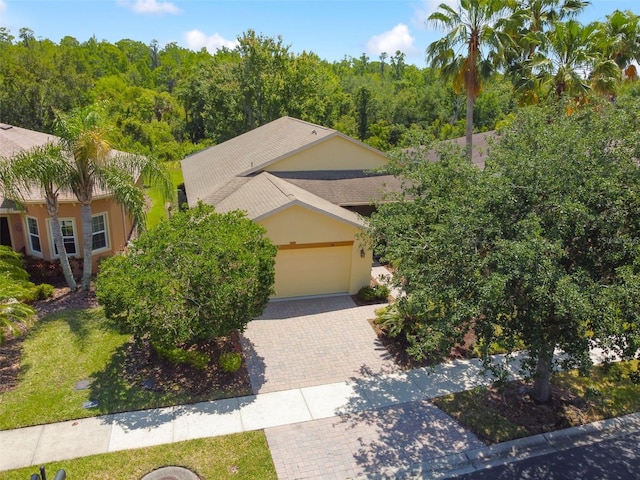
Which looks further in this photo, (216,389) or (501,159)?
(216,389)

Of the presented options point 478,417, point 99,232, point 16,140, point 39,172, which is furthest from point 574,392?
point 16,140

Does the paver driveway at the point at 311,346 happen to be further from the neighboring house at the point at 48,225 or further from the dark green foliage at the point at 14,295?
the neighboring house at the point at 48,225

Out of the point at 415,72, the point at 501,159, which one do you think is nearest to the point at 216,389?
the point at 501,159

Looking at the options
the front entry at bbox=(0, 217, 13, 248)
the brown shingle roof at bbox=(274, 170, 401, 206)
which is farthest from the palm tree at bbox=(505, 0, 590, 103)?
the front entry at bbox=(0, 217, 13, 248)

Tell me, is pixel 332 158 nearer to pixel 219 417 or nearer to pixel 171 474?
pixel 219 417

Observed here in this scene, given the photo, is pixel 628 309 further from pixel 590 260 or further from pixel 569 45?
pixel 569 45

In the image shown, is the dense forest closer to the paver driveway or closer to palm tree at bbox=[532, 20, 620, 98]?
palm tree at bbox=[532, 20, 620, 98]
